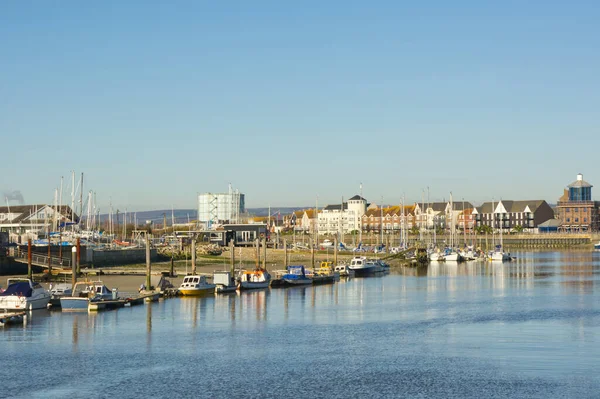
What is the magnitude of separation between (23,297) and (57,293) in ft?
19.1

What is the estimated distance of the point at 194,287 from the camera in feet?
258

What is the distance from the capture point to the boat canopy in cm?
6456

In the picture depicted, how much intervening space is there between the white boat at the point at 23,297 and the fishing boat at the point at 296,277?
106 ft

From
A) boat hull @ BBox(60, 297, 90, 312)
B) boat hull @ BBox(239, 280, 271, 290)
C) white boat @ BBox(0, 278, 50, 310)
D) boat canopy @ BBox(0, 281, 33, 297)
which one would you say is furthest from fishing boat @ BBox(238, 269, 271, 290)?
boat canopy @ BBox(0, 281, 33, 297)

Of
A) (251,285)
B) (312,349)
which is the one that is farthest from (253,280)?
(312,349)

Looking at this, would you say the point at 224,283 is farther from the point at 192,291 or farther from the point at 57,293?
the point at 57,293

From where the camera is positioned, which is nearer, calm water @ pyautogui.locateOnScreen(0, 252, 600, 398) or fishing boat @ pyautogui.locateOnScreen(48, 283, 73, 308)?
calm water @ pyautogui.locateOnScreen(0, 252, 600, 398)

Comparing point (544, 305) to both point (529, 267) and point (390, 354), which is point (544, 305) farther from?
point (529, 267)

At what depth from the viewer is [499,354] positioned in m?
47.3

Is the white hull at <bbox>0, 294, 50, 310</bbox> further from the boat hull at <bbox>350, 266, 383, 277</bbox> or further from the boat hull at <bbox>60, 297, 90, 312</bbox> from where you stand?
the boat hull at <bbox>350, 266, 383, 277</bbox>

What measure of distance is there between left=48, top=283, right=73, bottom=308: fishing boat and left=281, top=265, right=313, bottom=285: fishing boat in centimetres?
2796

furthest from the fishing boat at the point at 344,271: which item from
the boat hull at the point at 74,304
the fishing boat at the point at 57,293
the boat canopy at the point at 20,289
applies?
the boat canopy at the point at 20,289

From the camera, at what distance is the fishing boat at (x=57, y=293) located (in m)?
68.4

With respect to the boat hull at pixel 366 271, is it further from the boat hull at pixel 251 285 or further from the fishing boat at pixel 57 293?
the fishing boat at pixel 57 293
